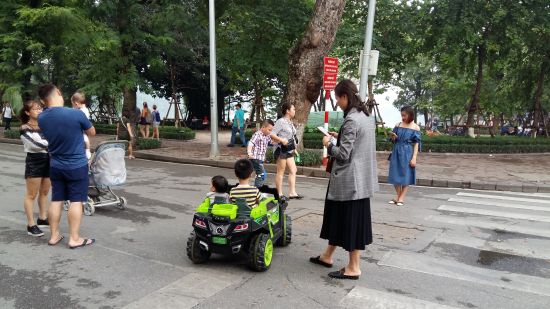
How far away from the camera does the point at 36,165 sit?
567 centimetres

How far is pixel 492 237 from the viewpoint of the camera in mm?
6449

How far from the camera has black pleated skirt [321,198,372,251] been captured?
14.7ft

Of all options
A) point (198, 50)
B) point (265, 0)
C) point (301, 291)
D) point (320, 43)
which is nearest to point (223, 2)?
point (265, 0)

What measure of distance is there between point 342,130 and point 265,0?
13590 millimetres

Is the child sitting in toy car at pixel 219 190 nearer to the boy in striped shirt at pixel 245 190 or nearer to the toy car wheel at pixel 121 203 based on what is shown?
the boy in striped shirt at pixel 245 190

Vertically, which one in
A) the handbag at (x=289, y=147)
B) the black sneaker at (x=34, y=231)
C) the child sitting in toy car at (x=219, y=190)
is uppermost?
the handbag at (x=289, y=147)

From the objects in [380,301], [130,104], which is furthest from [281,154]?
[130,104]

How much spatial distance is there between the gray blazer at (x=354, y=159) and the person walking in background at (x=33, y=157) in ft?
11.6

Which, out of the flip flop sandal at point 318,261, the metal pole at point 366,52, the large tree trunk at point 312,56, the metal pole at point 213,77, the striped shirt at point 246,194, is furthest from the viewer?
the metal pole at point 213,77

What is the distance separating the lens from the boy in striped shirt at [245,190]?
188 inches

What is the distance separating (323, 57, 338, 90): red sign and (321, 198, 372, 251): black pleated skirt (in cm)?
790

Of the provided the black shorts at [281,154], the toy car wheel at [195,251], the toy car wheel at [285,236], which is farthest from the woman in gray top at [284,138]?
the toy car wheel at [195,251]

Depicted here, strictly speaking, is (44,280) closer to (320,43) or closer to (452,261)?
(452,261)

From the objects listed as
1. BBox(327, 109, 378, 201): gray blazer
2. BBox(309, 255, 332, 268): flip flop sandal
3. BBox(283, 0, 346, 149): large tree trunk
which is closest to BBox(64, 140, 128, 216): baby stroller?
BBox(309, 255, 332, 268): flip flop sandal
